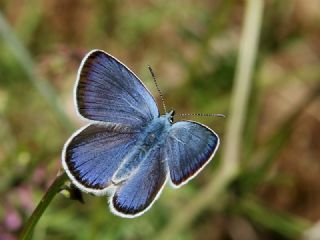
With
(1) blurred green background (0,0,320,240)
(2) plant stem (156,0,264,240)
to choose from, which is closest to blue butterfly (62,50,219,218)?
(1) blurred green background (0,0,320,240)

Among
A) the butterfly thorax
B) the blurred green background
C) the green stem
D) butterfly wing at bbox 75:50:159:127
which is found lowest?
the blurred green background

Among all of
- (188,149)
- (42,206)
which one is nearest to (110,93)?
A: (188,149)

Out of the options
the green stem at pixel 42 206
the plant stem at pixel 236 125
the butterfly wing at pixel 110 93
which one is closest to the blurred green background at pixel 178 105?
the plant stem at pixel 236 125

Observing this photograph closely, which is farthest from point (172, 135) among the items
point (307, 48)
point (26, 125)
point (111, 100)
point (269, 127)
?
point (307, 48)

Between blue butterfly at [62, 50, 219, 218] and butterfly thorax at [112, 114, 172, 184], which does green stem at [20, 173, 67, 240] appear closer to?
blue butterfly at [62, 50, 219, 218]

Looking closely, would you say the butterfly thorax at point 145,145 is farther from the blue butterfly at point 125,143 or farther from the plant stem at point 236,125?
the plant stem at point 236,125
